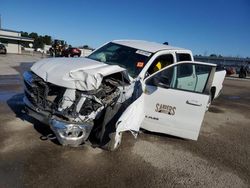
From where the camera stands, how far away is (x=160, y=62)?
5762mm

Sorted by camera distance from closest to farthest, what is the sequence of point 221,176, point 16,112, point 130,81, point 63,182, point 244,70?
point 63,182 < point 221,176 < point 130,81 < point 16,112 < point 244,70

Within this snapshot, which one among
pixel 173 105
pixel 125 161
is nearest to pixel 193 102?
pixel 173 105

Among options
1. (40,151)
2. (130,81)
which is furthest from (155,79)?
(40,151)

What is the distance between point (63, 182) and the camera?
3.42m

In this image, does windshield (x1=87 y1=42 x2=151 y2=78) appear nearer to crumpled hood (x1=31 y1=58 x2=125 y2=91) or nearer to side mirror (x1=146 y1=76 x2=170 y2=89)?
side mirror (x1=146 y1=76 x2=170 y2=89)

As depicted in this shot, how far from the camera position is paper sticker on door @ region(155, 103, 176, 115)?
15.5 feet

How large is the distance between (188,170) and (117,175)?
1207 millimetres

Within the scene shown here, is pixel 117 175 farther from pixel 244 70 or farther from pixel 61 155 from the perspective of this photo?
pixel 244 70

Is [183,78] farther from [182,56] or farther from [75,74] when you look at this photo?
[75,74]

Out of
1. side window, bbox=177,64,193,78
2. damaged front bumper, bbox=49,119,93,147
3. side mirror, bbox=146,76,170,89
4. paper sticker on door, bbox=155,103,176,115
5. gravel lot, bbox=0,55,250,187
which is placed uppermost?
side window, bbox=177,64,193,78

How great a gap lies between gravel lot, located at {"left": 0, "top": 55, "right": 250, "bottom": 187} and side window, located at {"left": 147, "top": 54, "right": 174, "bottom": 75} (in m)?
1.41

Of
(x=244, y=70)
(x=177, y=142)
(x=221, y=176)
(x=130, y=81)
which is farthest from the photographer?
(x=244, y=70)

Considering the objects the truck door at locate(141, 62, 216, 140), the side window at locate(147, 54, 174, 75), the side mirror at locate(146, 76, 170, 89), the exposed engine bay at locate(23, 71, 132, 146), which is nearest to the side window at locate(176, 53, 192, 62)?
the side window at locate(147, 54, 174, 75)

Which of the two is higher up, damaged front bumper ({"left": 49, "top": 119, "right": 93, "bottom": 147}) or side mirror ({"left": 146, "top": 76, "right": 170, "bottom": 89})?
side mirror ({"left": 146, "top": 76, "right": 170, "bottom": 89})
